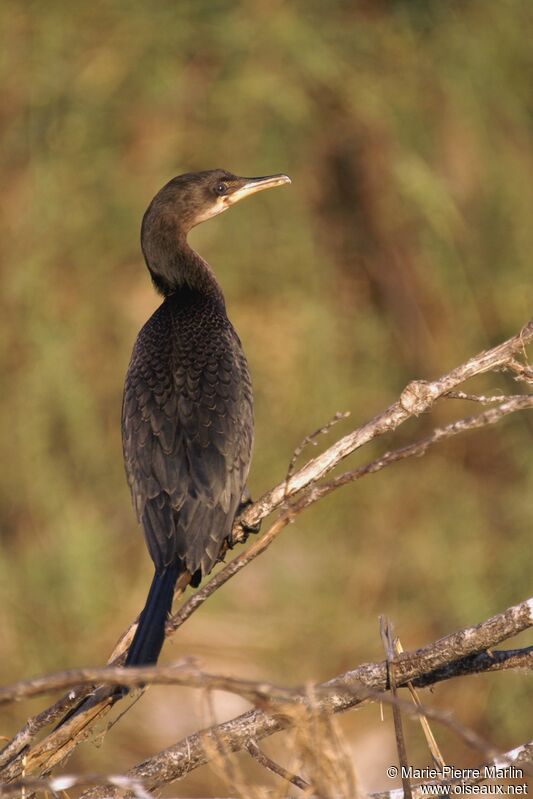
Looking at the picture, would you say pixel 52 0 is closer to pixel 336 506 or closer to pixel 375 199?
pixel 375 199

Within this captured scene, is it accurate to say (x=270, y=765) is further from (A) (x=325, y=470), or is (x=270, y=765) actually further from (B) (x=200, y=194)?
(B) (x=200, y=194)

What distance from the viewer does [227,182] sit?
12.3 ft

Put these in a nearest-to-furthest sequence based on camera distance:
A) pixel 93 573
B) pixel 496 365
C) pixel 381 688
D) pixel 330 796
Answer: pixel 330 796, pixel 381 688, pixel 496 365, pixel 93 573

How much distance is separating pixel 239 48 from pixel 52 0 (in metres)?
0.91

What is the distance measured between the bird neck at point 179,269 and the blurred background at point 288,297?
197cm

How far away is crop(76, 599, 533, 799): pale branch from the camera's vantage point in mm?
1906

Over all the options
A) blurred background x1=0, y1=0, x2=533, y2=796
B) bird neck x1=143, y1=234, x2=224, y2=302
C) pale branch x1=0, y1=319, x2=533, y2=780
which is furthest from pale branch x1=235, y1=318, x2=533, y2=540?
blurred background x1=0, y1=0, x2=533, y2=796

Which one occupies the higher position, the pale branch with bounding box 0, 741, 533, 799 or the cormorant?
the cormorant

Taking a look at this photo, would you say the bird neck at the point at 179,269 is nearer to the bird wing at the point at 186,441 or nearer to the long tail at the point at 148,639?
the bird wing at the point at 186,441

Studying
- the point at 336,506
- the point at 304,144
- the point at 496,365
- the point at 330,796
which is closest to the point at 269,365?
the point at 336,506

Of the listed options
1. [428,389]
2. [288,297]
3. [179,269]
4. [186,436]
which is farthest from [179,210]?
[288,297]

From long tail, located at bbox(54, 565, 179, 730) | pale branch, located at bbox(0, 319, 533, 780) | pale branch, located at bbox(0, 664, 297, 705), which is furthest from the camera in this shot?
long tail, located at bbox(54, 565, 179, 730)

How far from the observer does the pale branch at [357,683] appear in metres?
1.91

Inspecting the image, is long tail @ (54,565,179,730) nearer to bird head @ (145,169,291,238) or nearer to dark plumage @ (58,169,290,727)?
dark plumage @ (58,169,290,727)
